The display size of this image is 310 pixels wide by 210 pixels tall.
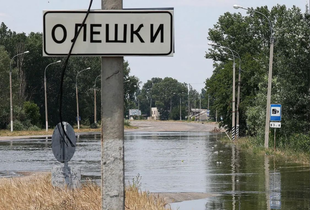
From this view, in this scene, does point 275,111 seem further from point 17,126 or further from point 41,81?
point 41,81

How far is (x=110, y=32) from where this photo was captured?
17.2 feet

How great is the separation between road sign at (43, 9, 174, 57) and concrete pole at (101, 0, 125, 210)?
141 millimetres

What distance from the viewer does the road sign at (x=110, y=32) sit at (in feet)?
17.1

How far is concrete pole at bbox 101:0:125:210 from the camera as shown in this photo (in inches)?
210

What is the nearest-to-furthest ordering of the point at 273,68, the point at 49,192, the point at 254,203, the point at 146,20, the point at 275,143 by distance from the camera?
the point at 146,20, the point at 49,192, the point at 254,203, the point at 275,143, the point at 273,68

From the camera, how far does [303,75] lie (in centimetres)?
2956

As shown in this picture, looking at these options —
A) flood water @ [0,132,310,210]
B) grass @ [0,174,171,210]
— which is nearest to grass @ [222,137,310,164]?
flood water @ [0,132,310,210]

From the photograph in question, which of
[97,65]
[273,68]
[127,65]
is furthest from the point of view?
[127,65]

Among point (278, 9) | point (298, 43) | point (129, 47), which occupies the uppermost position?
point (278, 9)

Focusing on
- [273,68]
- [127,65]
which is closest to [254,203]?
[273,68]

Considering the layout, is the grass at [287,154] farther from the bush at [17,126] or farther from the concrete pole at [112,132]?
the bush at [17,126]

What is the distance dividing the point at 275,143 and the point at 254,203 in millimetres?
18307

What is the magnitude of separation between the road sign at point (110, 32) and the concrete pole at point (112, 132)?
5.6 inches

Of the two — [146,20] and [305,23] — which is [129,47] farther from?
[305,23]
